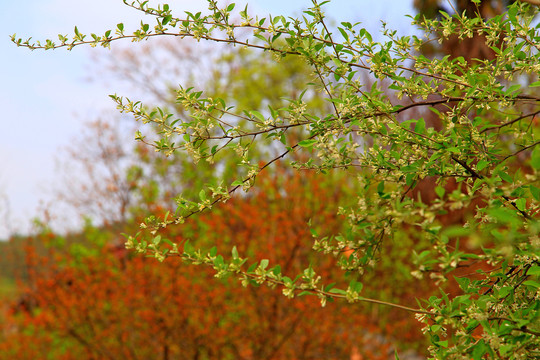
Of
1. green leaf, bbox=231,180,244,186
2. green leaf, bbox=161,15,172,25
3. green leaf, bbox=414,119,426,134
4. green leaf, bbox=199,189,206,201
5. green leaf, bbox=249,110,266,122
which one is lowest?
green leaf, bbox=199,189,206,201

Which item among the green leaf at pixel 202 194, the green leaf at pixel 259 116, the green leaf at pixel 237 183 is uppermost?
the green leaf at pixel 259 116

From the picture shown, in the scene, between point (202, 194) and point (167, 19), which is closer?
point (202, 194)

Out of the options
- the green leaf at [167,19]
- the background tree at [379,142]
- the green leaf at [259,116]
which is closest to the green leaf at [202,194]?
the background tree at [379,142]


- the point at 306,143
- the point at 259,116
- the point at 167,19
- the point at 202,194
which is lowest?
the point at 202,194

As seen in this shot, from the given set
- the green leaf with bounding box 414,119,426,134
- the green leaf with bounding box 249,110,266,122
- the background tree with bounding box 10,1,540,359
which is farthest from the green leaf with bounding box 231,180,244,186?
the green leaf with bounding box 414,119,426,134

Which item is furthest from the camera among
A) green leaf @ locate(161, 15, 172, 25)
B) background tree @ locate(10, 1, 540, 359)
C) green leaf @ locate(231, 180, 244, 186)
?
green leaf @ locate(161, 15, 172, 25)

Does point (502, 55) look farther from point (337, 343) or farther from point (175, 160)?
point (175, 160)

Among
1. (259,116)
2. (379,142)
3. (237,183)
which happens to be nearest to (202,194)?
(237,183)

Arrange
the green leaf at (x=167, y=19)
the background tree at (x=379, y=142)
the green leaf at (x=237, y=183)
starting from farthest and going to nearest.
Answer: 1. the green leaf at (x=167, y=19)
2. the green leaf at (x=237, y=183)
3. the background tree at (x=379, y=142)

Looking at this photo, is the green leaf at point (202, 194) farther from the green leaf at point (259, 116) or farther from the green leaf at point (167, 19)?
the green leaf at point (167, 19)

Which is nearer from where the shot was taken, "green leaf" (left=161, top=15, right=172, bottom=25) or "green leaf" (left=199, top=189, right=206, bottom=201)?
"green leaf" (left=199, top=189, right=206, bottom=201)

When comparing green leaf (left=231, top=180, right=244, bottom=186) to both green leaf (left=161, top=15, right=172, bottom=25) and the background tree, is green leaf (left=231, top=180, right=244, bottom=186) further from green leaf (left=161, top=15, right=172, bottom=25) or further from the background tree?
green leaf (left=161, top=15, right=172, bottom=25)

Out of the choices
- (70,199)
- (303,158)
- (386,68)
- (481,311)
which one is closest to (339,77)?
(386,68)

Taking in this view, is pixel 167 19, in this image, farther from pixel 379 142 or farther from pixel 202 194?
pixel 379 142
